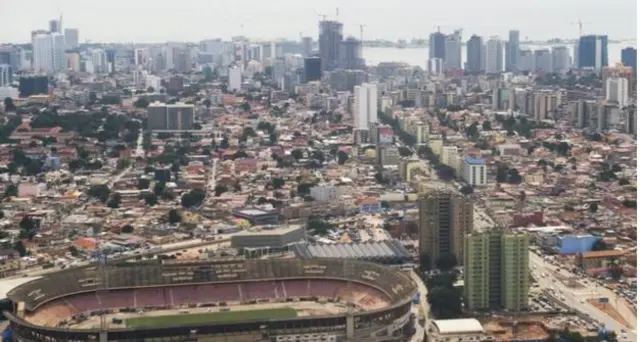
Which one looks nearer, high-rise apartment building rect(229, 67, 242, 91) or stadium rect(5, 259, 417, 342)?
stadium rect(5, 259, 417, 342)

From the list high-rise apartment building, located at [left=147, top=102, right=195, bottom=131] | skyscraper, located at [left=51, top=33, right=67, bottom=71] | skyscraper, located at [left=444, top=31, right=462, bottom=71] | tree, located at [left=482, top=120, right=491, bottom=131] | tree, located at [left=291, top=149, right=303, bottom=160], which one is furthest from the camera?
skyscraper, located at [left=444, top=31, right=462, bottom=71]

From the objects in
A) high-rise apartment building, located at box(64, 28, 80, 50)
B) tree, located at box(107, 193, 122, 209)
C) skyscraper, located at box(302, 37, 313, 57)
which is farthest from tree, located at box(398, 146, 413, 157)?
skyscraper, located at box(302, 37, 313, 57)

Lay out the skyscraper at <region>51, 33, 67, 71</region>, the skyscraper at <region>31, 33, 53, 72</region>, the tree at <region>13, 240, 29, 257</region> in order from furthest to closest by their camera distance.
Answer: the skyscraper at <region>51, 33, 67, 71</region>, the skyscraper at <region>31, 33, 53, 72</region>, the tree at <region>13, 240, 29, 257</region>

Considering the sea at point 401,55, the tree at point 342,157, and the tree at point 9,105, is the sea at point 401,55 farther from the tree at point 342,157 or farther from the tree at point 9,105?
Answer: the tree at point 342,157

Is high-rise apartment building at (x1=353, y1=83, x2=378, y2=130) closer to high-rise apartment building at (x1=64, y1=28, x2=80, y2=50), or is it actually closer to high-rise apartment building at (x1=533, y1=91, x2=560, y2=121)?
high-rise apartment building at (x1=533, y1=91, x2=560, y2=121)

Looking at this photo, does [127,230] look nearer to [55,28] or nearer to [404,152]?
[404,152]

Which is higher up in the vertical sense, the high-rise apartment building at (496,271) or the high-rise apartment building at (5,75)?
the high-rise apartment building at (5,75)

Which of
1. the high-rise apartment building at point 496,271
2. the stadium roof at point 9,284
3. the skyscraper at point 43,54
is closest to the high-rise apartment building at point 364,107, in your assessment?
the stadium roof at point 9,284

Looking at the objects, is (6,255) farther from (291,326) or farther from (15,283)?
(291,326)
